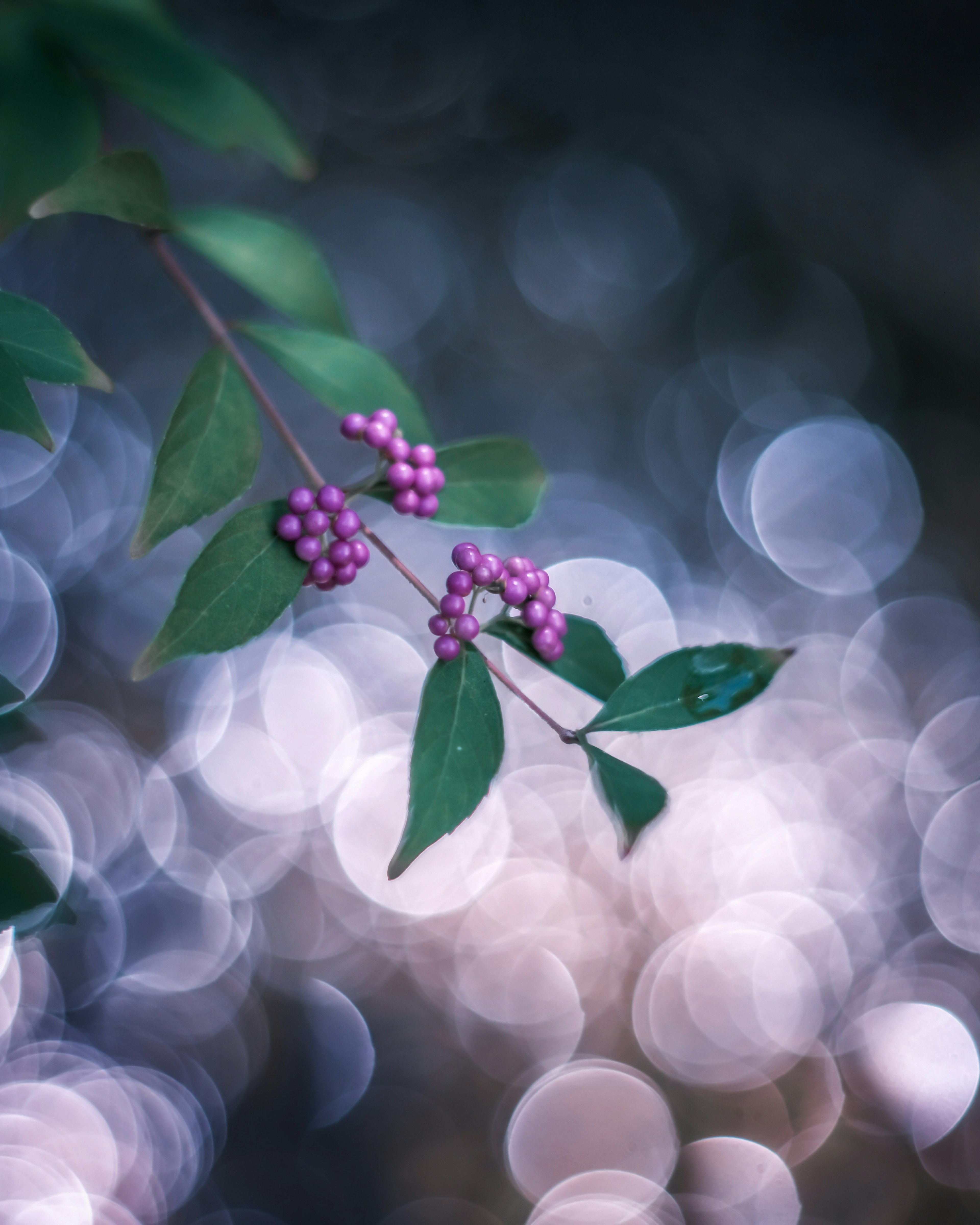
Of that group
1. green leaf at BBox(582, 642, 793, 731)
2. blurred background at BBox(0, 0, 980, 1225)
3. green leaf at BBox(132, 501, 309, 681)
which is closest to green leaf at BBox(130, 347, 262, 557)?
green leaf at BBox(132, 501, 309, 681)

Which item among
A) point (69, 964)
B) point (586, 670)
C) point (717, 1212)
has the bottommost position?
point (717, 1212)

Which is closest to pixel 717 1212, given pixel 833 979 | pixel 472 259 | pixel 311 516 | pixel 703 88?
pixel 833 979

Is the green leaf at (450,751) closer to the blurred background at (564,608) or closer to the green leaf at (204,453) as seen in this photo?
the green leaf at (204,453)

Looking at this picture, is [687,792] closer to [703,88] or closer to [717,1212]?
[717,1212]

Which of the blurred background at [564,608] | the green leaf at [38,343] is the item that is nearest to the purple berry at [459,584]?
the green leaf at [38,343]

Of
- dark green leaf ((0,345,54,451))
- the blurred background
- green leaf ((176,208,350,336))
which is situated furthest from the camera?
the blurred background

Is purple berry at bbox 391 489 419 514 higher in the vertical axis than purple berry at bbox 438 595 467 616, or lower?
higher

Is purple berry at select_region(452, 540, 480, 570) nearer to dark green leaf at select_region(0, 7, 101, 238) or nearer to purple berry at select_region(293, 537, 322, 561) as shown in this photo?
purple berry at select_region(293, 537, 322, 561)
